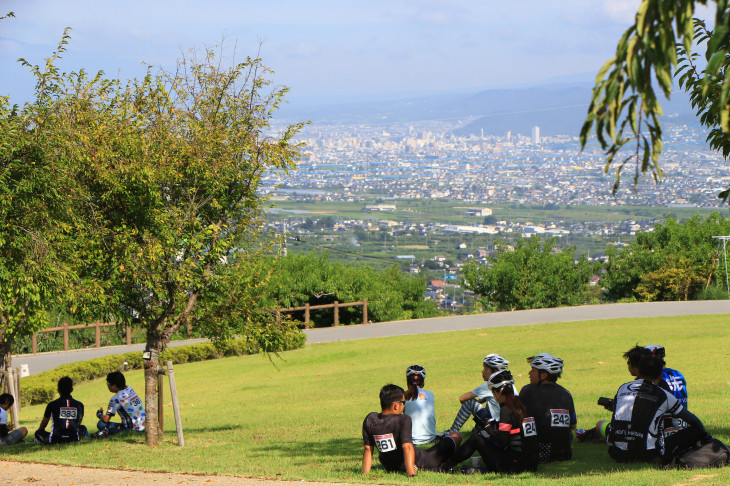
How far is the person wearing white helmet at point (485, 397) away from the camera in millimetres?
8578

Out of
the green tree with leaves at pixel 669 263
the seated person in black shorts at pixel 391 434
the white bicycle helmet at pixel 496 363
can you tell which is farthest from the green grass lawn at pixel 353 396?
the green tree with leaves at pixel 669 263

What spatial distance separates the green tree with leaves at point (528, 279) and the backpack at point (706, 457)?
36.1 metres

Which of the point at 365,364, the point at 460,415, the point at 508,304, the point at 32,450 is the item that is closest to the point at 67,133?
the point at 32,450

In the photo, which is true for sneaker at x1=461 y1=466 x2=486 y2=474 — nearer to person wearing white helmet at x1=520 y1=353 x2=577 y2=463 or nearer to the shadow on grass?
the shadow on grass

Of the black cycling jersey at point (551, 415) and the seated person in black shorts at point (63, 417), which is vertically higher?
the black cycling jersey at point (551, 415)

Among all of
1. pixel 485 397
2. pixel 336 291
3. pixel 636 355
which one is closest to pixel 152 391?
pixel 485 397

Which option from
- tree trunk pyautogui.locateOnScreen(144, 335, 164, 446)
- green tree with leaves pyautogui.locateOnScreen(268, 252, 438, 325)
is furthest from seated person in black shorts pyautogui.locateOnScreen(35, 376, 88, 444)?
green tree with leaves pyautogui.locateOnScreen(268, 252, 438, 325)

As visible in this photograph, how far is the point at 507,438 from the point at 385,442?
1251mm

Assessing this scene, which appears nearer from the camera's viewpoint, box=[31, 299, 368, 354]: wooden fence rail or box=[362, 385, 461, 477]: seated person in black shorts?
box=[362, 385, 461, 477]: seated person in black shorts

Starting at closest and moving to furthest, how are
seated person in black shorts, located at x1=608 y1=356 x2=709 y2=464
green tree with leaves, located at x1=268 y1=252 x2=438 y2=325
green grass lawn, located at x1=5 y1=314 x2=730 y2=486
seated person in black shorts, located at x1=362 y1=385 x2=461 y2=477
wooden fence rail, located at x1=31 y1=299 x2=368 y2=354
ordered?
seated person in black shorts, located at x1=608 y1=356 x2=709 y2=464
seated person in black shorts, located at x1=362 y1=385 x2=461 y2=477
green grass lawn, located at x1=5 y1=314 x2=730 y2=486
wooden fence rail, located at x1=31 y1=299 x2=368 y2=354
green tree with leaves, located at x1=268 y1=252 x2=438 y2=325

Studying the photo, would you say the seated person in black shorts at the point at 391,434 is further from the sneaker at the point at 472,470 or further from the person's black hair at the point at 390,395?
the sneaker at the point at 472,470

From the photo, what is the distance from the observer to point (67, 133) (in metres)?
11.1

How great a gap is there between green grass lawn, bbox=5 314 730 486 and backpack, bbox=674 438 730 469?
11.3 inches

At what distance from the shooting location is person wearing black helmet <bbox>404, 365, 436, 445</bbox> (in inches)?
366
